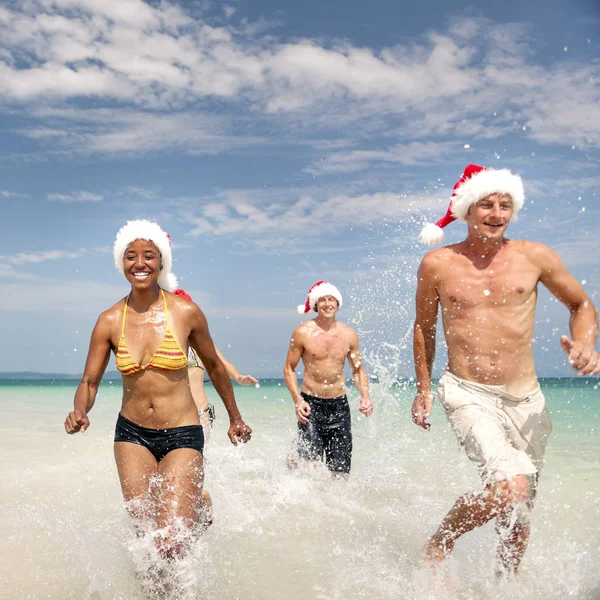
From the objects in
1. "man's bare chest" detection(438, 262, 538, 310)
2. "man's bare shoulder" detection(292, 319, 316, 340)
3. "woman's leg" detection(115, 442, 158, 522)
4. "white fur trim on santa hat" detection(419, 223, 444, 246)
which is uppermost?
"white fur trim on santa hat" detection(419, 223, 444, 246)

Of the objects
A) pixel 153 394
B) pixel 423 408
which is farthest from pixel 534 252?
pixel 153 394

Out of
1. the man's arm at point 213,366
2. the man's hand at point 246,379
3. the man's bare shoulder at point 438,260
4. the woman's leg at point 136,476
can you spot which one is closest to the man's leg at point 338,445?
the man's hand at point 246,379

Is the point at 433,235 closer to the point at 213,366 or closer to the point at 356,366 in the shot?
the point at 213,366

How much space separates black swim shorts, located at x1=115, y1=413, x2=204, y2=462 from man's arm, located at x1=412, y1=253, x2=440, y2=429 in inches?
57.9

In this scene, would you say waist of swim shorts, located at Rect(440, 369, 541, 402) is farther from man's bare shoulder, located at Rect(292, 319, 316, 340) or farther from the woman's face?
man's bare shoulder, located at Rect(292, 319, 316, 340)

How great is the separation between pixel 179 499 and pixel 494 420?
1929mm

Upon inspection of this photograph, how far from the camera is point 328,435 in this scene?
7379 mm

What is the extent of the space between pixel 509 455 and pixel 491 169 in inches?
78.1

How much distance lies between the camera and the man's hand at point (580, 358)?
362 centimetres

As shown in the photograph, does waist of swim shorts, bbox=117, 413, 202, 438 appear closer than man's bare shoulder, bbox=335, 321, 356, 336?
Yes

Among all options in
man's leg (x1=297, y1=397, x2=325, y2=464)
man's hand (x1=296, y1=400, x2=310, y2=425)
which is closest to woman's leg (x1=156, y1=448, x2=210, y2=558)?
man's hand (x1=296, y1=400, x2=310, y2=425)

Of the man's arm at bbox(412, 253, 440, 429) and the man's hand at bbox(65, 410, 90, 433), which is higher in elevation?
the man's arm at bbox(412, 253, 440, 429)

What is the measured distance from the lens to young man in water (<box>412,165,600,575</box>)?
384 cm

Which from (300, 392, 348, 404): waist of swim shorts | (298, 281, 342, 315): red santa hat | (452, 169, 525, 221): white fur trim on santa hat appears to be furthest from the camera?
(298, 281, 342, 315): red santa hat
